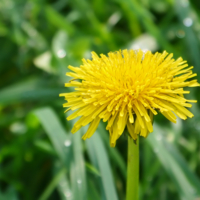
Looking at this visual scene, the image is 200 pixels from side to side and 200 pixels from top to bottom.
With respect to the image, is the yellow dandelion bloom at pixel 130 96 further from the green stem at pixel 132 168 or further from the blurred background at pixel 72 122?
the blurred background at pixel 72 122

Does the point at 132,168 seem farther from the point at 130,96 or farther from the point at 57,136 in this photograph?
the point at 57,136

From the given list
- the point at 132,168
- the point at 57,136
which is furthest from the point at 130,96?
the point at 57,136

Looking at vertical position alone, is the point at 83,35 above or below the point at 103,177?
above

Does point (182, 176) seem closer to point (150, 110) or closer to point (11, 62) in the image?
point (150, 110)

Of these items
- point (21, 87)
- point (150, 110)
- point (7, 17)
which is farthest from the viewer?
point (7, 17)

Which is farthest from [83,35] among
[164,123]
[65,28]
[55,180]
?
[55,180]

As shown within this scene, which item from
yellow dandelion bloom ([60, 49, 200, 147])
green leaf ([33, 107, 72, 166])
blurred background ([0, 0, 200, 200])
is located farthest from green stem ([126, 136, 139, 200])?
green leaf ([33, 107, 72, 166])
